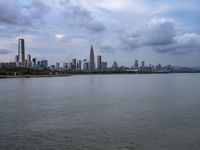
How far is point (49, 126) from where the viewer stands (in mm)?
24516

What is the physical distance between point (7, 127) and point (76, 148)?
26.3 feet

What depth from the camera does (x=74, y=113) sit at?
1253 inches

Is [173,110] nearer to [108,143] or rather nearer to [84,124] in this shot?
[84,124]

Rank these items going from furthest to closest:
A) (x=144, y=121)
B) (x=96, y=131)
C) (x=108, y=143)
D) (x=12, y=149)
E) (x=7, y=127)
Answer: (x=144, y=121) < (x=7, y=127) < (x=96, y=131) < (x=108, y=143) < (x=12, y=149)

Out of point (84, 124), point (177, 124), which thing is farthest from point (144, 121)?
point (84, 124)

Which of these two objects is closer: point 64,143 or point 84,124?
point 64,143

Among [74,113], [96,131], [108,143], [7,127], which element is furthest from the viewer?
[74,113]

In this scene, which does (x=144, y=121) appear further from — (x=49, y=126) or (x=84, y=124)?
(x=49, y=126)

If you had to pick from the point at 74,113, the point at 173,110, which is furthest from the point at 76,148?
the point at 173,110

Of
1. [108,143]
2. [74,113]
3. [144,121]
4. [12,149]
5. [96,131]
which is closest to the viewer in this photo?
[12,149]

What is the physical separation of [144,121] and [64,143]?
29.7 ft

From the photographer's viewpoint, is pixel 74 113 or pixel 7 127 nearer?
pixel 7 127

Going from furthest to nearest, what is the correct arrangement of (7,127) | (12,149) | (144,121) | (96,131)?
(144,121)
(7,127)
(96,131)
(12,149)

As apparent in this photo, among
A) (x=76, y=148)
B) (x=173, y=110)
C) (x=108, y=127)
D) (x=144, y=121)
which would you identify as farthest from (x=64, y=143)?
(x=173, y=110)
